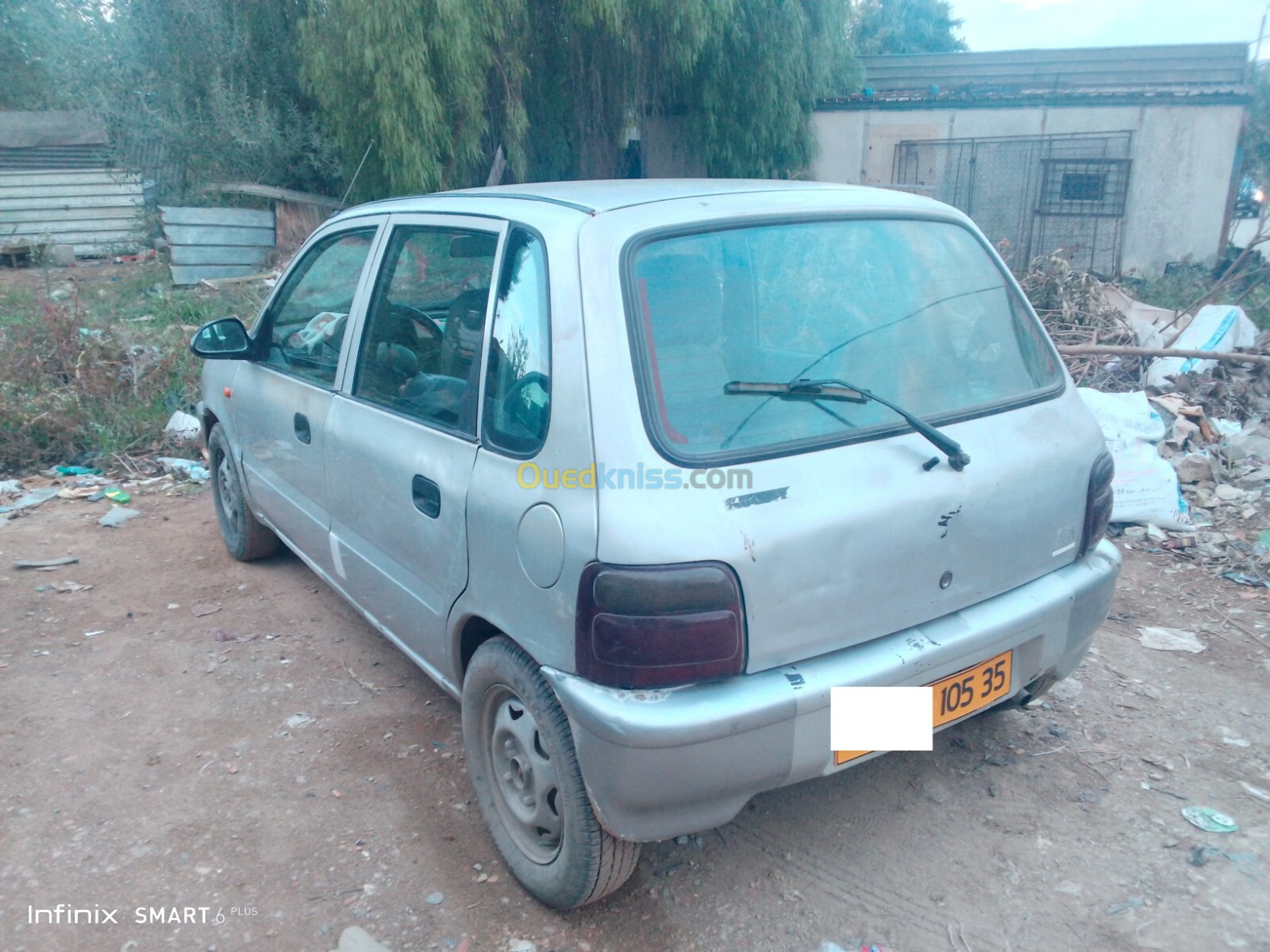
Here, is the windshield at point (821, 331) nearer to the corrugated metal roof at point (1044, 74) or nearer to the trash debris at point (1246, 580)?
the trash debris at point (1246, 580)

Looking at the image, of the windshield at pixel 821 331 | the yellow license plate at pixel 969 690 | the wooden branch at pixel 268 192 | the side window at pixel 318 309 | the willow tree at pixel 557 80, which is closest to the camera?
the windshield at pixel 821 331

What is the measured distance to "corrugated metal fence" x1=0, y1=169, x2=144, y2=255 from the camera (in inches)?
637

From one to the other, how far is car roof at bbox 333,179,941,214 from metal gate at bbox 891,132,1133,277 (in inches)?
447

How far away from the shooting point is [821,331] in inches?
94.8

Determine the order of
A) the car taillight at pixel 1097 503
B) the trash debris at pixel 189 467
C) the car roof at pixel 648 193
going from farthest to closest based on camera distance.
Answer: the trash debris at pixel 189 467
the car taillight at pixel 1097 503
the car roof at pixel 648 193

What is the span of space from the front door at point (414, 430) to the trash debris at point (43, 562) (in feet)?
8.19

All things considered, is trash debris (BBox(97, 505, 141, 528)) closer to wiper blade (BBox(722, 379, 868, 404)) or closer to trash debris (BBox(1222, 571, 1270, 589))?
wiper blade (BBox(722, 379, 868, 404))

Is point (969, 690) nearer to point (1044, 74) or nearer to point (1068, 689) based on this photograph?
point (1068, 689)

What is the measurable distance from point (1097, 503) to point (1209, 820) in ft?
3.35

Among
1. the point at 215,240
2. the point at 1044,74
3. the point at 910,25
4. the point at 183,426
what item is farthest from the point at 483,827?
the point at 910,25

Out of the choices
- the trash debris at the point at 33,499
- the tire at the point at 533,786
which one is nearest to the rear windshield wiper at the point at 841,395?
the tire at the point at 533,786

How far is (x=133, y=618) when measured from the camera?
14.2 feet

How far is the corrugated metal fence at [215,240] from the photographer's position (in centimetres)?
1197

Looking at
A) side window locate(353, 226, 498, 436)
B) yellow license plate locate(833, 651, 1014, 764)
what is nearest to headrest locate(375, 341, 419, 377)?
side window locate(353, 226, 498, 436)
